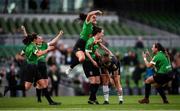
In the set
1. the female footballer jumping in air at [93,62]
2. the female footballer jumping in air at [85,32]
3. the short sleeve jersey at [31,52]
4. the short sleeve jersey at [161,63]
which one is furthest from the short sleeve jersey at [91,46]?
the short sleeve jersey at [161,63]

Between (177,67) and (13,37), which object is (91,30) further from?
(13,37)

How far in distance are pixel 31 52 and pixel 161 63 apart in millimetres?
3925

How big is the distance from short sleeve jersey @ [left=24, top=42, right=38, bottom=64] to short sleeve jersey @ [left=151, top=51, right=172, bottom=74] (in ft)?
11.7

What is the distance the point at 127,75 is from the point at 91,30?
13910mm

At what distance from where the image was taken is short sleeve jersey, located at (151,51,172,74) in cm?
2425

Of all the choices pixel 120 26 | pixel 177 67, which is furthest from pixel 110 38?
pixel 177 67

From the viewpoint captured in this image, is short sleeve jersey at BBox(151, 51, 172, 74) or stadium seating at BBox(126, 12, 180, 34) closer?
short sleeve jersey at BBox(151, 51, 172, 74)

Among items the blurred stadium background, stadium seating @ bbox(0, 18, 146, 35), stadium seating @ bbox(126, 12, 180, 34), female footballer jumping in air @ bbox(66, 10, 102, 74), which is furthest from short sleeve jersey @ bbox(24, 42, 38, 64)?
stadium seating @ bbox(126, 12, 180, 34)

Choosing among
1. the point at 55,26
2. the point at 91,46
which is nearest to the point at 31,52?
the point at 91,46

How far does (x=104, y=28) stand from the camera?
148ft

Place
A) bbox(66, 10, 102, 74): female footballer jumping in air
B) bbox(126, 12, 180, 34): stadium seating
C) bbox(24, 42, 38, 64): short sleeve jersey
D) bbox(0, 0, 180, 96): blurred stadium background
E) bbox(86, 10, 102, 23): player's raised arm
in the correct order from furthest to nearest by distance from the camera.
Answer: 1. bbox(126, 12, 180, 34): stadium seating
2. bbox(0, 0, 180, 96): blurred stadium background
3. bbox(24, 42, 38, 64): short sleeve jersey
4. bbox(66, 10, 102, 74): female footballer jumping in air
5. bbox(86, 10, 102, 23): player's raised arm

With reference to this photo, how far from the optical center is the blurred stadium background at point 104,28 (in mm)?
36500

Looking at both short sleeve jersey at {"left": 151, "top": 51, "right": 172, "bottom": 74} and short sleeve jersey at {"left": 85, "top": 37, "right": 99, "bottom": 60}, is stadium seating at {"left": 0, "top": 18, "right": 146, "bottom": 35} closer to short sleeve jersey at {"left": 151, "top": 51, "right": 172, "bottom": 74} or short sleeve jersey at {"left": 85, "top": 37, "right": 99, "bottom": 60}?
short sleeve jersey at {"left": 85, "top": 37, "right": 99, "bottom": 60}

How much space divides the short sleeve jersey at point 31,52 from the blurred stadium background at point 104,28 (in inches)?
325
